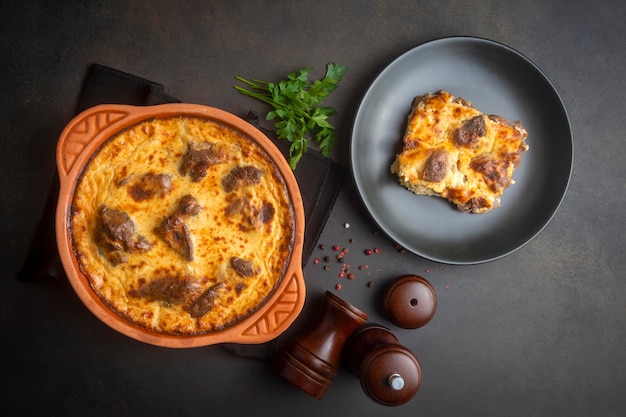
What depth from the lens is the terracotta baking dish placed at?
2729mm

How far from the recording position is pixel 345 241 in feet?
11.4

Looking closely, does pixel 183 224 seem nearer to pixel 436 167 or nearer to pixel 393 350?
pixel 393 350

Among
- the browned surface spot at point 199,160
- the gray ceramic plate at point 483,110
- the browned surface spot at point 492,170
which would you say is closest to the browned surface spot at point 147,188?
the browned surface spot at point 199,160

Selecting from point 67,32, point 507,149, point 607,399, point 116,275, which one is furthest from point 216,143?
point 607,399

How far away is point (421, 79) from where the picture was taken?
3389mm

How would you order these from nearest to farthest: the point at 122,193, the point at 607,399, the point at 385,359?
the point at 122,193 < the point at 385,359 < the point at 607,399

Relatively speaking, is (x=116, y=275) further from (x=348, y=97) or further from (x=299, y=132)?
(x=348, y=97)

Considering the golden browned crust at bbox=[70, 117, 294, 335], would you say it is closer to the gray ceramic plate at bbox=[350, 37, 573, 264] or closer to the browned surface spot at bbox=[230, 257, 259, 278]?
the browned surface spot at bbox=[230, 257, 259, 278]

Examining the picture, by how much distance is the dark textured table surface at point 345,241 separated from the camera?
3.31m

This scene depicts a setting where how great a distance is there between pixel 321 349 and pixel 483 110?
191 cm

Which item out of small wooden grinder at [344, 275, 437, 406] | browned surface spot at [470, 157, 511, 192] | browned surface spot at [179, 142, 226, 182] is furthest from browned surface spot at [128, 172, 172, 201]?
browned surface spot at [470, 157, 511, 192]

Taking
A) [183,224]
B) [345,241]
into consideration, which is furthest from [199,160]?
[345,241]

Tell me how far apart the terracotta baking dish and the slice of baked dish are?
858 millimetres

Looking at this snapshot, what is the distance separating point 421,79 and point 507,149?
714 millimetres
